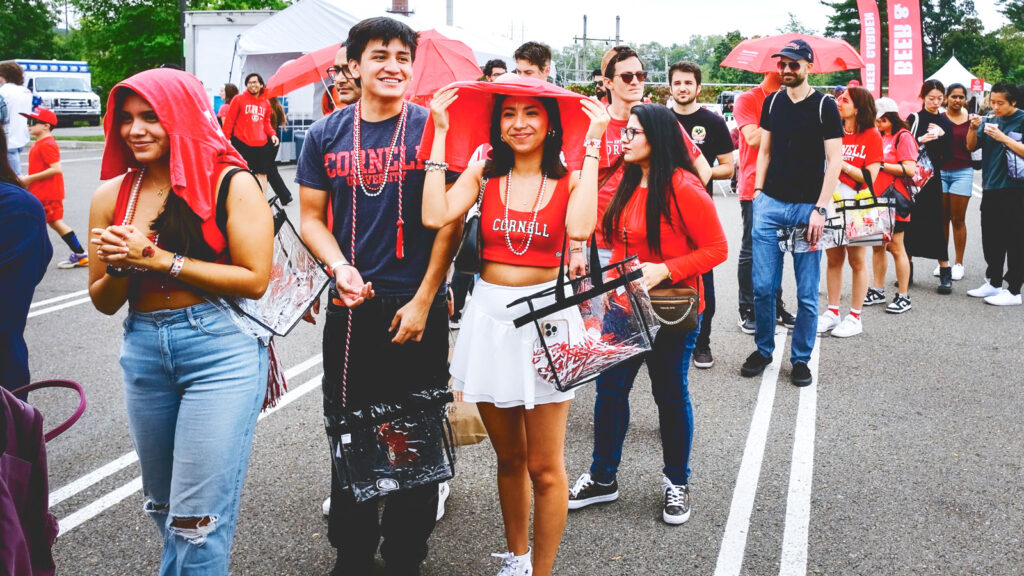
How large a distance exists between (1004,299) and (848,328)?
2352 millimetres

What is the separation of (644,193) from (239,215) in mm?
1853

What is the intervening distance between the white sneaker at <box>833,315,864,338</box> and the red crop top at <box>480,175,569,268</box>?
4730 mm

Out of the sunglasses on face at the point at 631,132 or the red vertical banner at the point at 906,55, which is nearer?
the sunglasses on face at the point at 631,132

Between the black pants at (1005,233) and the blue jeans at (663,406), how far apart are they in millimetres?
6098

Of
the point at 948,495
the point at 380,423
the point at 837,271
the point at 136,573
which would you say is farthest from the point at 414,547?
the point at 837,271

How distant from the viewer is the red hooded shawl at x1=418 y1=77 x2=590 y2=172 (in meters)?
2.75

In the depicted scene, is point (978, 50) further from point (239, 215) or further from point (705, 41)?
point (705, 41)

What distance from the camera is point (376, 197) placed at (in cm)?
289

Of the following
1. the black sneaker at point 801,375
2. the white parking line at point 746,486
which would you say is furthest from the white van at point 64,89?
the white parking line at point 746,486

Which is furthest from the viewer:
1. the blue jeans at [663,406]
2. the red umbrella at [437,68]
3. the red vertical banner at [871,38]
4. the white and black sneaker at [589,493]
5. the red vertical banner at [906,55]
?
the red vertical banner at [871,38]

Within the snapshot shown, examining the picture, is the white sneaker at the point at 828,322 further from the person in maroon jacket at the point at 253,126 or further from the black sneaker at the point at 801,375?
the person in maroon jacket at the point at 253,126

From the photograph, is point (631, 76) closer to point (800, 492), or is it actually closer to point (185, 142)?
point (800, 492)

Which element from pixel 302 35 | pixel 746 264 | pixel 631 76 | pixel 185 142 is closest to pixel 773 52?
pixel 746 264

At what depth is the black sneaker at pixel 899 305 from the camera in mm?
7660
